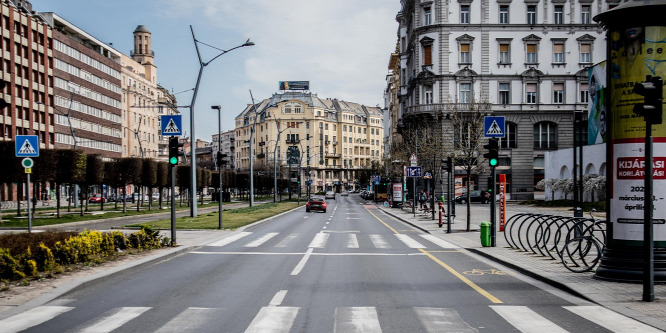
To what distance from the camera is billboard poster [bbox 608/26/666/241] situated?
1045 centimetres

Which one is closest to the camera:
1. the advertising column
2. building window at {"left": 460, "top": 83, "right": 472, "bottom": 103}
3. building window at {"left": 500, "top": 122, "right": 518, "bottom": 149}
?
the advertising column

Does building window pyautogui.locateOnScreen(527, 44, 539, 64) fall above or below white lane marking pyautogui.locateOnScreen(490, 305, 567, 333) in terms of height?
above

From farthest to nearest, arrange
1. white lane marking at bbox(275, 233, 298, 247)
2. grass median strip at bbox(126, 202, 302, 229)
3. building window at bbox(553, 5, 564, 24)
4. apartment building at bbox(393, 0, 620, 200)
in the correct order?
building window at bbox(553, 5, 564, 24) < apartment building at bbox(393, 0, 620, 200) < grass median strip at bbox(126, 202, 302, 229) < white lane marking at bbox(275, 233, 298, 247)

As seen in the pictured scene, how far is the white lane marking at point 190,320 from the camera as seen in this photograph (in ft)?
23.9

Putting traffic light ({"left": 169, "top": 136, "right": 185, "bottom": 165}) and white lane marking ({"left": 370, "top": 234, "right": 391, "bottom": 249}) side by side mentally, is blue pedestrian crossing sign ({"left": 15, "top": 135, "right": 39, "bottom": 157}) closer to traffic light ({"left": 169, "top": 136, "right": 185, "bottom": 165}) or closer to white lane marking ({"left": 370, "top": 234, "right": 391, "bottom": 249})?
traffic light ({"left": 169, "top": 136, "right": 185, "bottom": 165})

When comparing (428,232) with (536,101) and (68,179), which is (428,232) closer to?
(68,179)

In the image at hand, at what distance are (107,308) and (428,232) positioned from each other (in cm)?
1825

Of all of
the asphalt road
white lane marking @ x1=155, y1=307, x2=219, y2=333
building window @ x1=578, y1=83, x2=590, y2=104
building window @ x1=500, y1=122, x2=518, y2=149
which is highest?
building window @ x1=578, y1=83, x2=590, y2=104

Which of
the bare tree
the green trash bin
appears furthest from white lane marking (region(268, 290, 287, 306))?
the bare tree

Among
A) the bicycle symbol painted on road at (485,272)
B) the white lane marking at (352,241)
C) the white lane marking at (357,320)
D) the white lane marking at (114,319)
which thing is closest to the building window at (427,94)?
the white lane marking at (352,241)

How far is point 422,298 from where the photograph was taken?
9.43 meters

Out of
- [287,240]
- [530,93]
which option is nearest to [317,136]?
[530,93]

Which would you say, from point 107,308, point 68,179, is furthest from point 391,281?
point 68,179

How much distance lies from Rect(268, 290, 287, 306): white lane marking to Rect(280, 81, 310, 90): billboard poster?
160 metres
